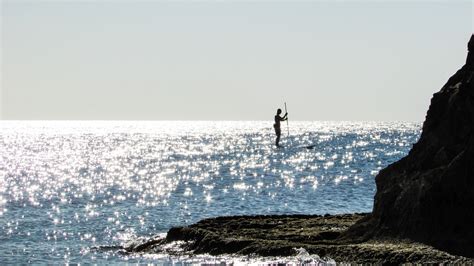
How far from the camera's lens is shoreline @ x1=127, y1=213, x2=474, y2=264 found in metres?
23.3

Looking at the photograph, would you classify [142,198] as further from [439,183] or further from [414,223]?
[439,183]

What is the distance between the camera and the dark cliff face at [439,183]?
950 inches

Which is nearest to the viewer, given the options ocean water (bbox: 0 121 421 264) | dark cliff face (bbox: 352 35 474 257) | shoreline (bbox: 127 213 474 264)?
shoreline (bbox: 127 213 474 264)

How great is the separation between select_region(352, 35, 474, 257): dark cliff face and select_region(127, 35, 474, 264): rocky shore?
30mm

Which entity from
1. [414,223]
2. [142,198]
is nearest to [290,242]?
[414,223]

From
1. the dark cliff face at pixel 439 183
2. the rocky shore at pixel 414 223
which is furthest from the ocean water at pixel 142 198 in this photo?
the dark cliff face at pixel 439 183

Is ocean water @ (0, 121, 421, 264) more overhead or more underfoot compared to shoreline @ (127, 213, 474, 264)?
more underfoot

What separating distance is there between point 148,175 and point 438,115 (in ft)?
195

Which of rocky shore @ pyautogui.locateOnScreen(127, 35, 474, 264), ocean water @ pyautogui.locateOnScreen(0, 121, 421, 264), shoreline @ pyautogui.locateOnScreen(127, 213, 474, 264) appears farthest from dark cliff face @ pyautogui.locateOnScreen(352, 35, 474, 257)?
ocean water @ pyautogui.locateOnScreen(0, 121, 421, 264)

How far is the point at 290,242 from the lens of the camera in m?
26.9

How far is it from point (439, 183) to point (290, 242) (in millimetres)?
5443

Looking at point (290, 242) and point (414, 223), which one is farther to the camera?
point (290, 242)

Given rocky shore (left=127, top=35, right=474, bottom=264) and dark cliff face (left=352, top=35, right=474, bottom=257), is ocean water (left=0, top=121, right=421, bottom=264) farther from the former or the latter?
dark cliff face (left=352, top=35, right=474, bottom=257)

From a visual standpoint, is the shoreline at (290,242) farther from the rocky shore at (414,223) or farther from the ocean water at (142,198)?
the ocean water at (142,198)
